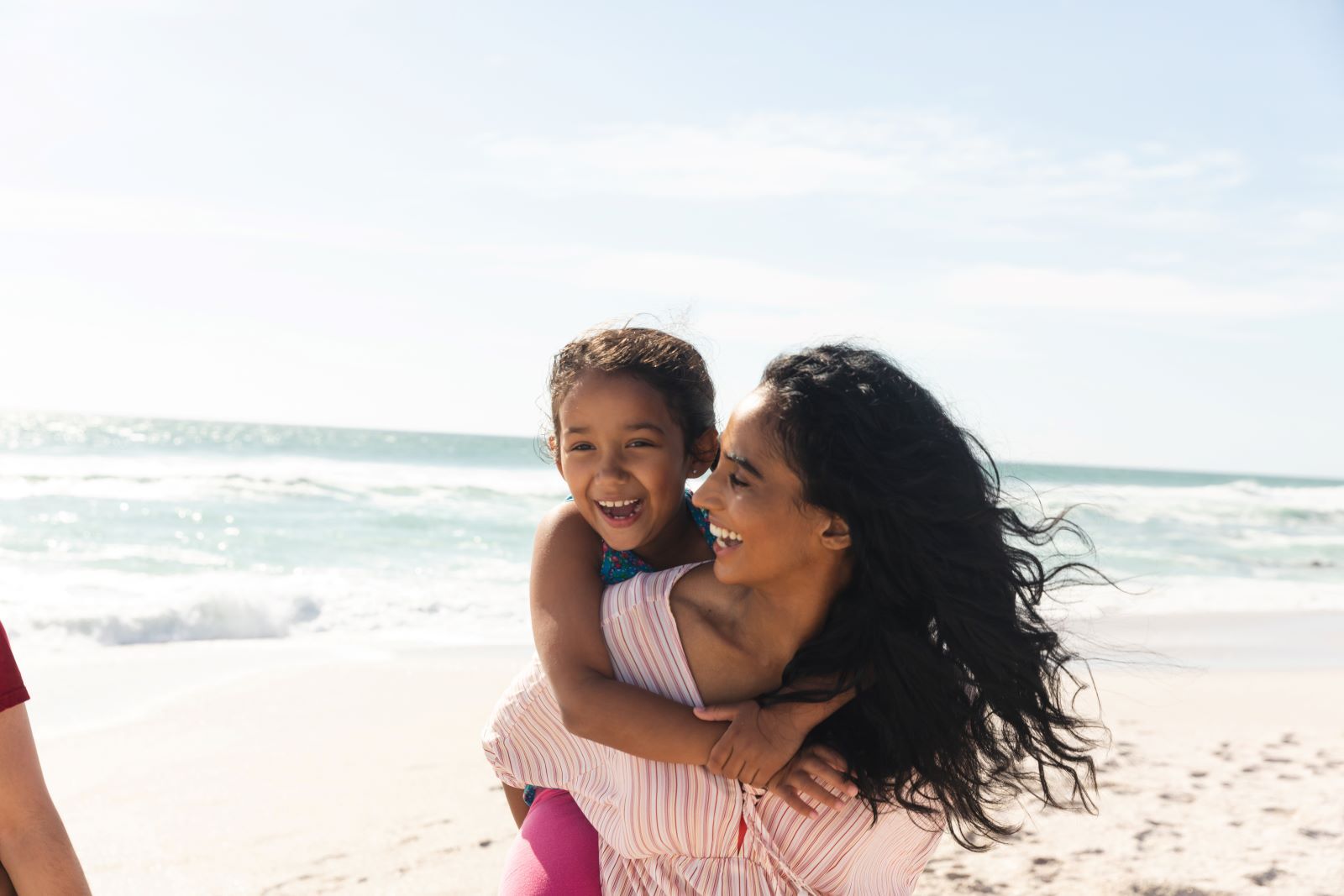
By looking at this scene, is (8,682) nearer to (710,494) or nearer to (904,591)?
(710,494)

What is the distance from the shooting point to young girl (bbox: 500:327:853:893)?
2002 mm

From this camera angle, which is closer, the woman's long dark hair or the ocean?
the woman's long dark hair

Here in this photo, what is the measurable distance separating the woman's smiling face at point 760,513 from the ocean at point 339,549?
0.62m

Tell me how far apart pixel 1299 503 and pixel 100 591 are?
112 ft

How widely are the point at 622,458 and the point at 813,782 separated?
937mm

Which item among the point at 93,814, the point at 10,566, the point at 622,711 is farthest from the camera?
the point at 10,566

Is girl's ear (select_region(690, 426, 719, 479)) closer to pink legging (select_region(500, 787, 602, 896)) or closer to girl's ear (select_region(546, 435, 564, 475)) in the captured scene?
girl's ear (select_region(546, 435, 564, 475))

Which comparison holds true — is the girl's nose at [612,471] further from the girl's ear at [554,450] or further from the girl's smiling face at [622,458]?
the girl's ear at [554,450]

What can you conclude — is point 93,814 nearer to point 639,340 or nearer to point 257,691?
point 257,691

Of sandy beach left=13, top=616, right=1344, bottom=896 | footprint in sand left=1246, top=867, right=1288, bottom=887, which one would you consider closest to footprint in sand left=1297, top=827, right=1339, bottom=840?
sandy beach left=13, top=616, right=1344, bottom=896

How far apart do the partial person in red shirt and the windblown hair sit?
136cm

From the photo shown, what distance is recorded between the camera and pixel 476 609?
11000mm

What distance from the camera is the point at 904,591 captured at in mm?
2070

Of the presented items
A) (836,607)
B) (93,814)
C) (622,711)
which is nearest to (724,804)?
(622,711)
